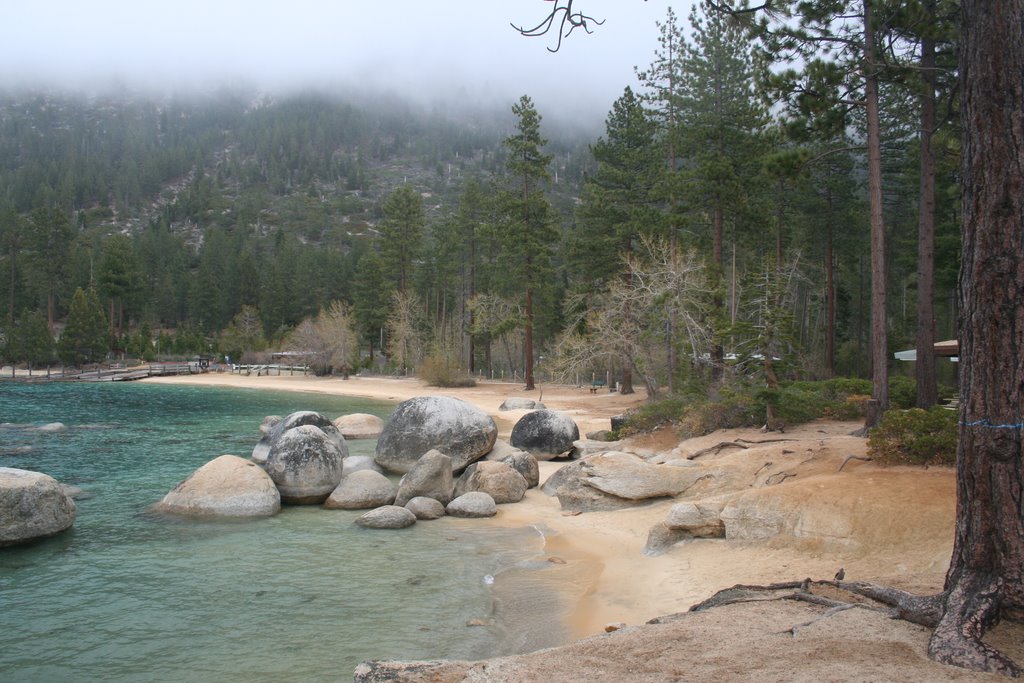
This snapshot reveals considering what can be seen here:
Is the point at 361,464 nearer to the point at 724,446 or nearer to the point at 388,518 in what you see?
the point at 388,518

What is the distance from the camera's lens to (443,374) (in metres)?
48.3

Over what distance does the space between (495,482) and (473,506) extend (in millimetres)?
1091

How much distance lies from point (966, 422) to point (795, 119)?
12301mm

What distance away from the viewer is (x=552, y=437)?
62.4 ft

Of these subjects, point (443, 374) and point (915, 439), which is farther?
point (443, 374)

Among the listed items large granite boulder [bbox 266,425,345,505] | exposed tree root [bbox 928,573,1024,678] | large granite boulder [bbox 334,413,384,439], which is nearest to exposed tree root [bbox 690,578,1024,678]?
exposed tree root [bbox 928,573,1024,678]

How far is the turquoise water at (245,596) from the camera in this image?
23.4 ft

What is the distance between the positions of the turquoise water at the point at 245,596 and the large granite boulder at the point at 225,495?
388 mm

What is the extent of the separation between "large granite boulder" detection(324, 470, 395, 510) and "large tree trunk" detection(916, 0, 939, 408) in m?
13.3

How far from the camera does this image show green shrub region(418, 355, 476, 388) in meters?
48.3

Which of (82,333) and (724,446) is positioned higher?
(82,333)

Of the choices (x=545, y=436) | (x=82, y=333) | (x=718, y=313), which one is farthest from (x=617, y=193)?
(x=82, y=333)

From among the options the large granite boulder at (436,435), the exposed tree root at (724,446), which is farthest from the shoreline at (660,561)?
the large granite boulder at (436,435)

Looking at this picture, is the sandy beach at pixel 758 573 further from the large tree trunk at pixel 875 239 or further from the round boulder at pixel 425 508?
the large tree trunk at pixel 875 239
